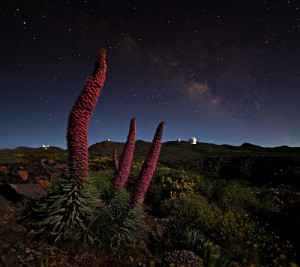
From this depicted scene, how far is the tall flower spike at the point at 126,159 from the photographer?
4.64m

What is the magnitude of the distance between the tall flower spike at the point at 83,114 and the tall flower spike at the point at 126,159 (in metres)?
1.23

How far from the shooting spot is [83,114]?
3277mm

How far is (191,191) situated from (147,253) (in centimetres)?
635

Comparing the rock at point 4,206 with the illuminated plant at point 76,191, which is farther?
the rock at point 4,206

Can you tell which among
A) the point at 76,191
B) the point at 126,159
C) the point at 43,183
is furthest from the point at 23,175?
the point at 76,191

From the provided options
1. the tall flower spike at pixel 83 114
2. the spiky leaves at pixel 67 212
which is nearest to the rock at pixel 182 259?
the spiky leaves at pixel 67 212

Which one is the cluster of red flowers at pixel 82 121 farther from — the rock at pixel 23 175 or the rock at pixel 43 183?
the rock at pixel 23 175

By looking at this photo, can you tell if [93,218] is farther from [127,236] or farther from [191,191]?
[191,191]

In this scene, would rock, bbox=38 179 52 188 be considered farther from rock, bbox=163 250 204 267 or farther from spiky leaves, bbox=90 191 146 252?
rock, bbox=163 250 204 267

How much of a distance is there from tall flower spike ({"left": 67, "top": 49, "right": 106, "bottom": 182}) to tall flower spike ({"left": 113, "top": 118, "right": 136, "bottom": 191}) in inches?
48.5

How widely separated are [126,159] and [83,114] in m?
1.64

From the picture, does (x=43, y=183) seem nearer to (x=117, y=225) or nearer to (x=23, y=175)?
(x=23, y=175)

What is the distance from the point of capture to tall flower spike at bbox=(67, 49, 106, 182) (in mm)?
3270

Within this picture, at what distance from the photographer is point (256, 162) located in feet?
55.7
